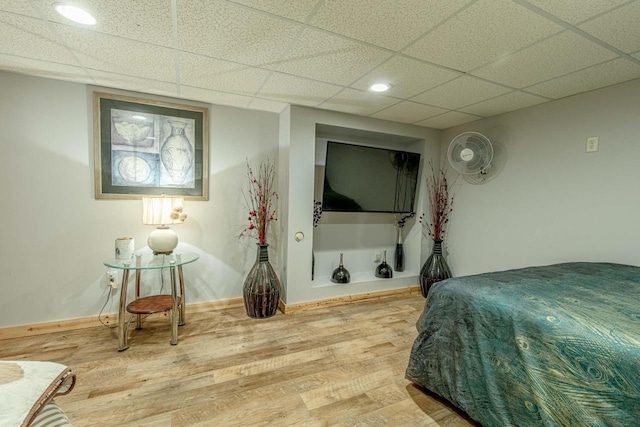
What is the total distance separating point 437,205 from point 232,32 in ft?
10.1

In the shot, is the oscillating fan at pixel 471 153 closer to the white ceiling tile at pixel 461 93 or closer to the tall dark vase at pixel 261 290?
the white ceiling tile at pixel 461 93

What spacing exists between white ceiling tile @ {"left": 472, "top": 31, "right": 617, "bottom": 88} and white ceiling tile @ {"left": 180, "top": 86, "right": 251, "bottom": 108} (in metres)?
2.08

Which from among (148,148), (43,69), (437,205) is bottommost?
Result: (437,205)

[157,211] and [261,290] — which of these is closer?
[157,211]

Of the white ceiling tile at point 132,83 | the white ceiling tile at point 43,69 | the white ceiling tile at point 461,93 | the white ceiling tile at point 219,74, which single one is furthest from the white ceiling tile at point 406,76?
the white ceiling tile at point 43,69

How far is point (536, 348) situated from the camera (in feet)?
3.98

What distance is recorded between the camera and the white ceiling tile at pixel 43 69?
79.8 inches

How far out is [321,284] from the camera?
3.25 metres

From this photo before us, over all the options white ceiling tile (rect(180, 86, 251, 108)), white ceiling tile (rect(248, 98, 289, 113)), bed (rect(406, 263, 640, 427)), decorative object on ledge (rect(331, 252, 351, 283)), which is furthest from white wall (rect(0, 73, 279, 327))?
bed (rect(406, 263, 640, 427))

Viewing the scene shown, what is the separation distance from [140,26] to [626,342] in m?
2.72

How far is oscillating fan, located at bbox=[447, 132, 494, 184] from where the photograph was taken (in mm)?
2854

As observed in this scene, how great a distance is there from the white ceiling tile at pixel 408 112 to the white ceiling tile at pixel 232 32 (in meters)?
1.46

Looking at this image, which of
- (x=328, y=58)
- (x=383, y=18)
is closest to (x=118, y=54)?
(x=328, y=58)

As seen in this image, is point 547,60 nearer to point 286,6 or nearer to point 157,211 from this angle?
point 286,6
